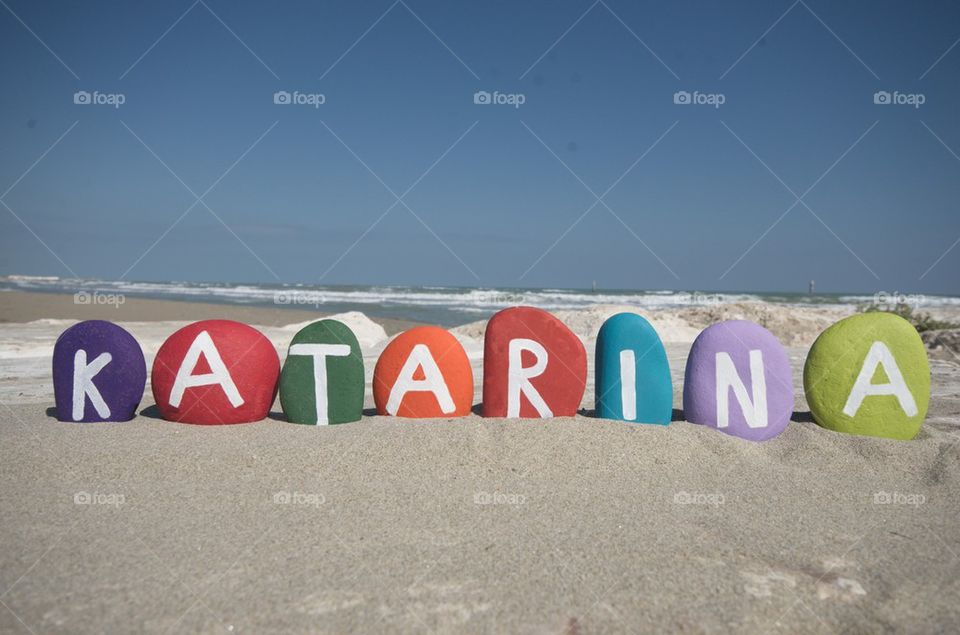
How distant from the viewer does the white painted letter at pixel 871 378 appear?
4.75m

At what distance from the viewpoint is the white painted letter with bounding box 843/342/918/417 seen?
475 centimetres

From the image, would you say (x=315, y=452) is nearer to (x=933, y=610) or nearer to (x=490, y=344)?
(x=490, y=344)

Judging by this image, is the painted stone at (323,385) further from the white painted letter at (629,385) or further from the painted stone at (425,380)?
the white painted letter at (629,385)

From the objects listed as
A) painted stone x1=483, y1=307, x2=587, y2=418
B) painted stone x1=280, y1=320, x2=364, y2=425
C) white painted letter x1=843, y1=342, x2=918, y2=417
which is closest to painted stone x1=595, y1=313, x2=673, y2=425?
painted stone x1=483, y1=307, x2=587, y2=418

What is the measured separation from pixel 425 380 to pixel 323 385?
77cm

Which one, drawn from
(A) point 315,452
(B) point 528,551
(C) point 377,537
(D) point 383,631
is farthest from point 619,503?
(A) point 315,452

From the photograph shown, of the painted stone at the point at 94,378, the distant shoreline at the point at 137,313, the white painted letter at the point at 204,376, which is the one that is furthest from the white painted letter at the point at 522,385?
the distant shoreline at the point at 137,313

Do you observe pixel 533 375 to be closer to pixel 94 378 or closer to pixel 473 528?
pixel 473 528

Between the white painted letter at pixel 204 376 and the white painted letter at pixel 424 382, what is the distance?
3.88ft

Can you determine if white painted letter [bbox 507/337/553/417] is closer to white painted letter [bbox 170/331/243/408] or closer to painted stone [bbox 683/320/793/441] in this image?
painted stone [bbox 683/320/793/441]

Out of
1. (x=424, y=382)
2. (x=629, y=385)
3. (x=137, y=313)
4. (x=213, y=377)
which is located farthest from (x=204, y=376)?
(x=137, y=313)

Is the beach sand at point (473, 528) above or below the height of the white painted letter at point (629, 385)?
below

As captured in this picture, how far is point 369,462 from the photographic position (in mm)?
3889

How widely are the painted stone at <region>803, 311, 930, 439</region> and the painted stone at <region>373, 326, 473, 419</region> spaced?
268 cm
